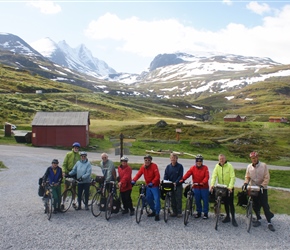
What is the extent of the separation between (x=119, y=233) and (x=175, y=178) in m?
3.32

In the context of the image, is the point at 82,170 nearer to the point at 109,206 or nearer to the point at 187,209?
the point at 109,206

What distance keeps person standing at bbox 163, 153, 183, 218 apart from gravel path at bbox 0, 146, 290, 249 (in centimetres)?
51

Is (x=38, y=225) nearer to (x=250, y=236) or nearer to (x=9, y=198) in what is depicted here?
(x=9, y=198)

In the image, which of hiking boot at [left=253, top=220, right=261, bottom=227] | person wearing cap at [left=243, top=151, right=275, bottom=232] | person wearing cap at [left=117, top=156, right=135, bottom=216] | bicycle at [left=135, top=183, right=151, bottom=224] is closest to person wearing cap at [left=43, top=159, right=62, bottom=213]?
person wearing cap at [left=117, top=156, right=135, bottom=216]

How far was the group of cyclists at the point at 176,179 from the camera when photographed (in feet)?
44.8

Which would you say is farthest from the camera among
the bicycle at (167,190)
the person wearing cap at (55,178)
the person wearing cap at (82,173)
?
the person wearing cap at (82,173)

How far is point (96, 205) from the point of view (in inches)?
578

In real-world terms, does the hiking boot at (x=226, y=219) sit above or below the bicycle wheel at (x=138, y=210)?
below

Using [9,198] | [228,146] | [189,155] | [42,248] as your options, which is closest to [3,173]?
[9,198]

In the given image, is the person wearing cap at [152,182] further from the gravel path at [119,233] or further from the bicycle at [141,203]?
the gravel path at [119,233]

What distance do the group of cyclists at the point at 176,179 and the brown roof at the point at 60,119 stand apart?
33306 millimetres

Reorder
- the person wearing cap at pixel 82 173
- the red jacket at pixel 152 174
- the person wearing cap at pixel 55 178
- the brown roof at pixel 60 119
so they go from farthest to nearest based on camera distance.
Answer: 1. the brown roof at pixel 60 119
2. the person wearing cap at pixel 82 173
3. the person wearing cap at pixel 55 178
4. the red jacket at pixel 152 174

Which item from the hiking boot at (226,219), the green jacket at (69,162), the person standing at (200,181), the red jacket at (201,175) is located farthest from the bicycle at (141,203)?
the green jacket at (69,162)

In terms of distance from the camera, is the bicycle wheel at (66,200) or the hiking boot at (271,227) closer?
the hiking boot at (271,227)
